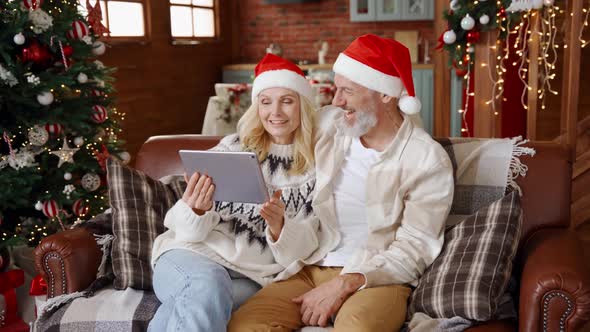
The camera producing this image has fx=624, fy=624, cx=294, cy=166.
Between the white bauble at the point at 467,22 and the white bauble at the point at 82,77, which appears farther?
the white bauble at the point at 467,22

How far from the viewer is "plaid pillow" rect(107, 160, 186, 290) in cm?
207

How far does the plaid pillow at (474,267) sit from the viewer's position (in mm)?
1721

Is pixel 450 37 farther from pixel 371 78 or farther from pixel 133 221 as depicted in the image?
pixel 133 221

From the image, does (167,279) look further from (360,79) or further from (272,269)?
(360,79)

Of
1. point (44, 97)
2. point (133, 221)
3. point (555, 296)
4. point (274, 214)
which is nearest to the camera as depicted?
point (555, 296)

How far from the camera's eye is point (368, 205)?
6.59 feet

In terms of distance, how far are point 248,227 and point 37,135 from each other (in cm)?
142

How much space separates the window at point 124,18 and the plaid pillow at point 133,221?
139 inches

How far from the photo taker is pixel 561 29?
5223 mm

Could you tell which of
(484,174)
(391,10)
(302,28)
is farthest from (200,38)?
(484,174)

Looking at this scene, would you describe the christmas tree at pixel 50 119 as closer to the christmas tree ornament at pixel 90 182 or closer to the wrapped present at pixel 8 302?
the christmas tree ornament at pixel 90 182

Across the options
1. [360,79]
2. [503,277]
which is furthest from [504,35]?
[503,277]

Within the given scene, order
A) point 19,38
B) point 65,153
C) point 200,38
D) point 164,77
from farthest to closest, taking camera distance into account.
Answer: point 200,38 < point 164,77 < point 65,153 < point 19,38

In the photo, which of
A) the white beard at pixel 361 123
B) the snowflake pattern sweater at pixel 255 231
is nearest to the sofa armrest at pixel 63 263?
the snowflake pattern sweater at pixel 255 231
